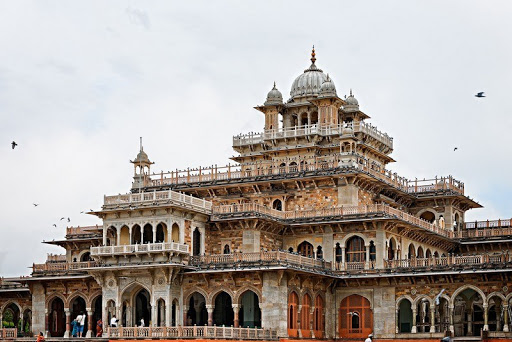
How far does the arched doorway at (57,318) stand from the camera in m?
62.0

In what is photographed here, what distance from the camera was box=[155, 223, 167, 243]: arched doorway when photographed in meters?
56.8

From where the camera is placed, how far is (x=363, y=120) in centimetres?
7112

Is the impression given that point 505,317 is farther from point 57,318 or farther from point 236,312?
point 57,318

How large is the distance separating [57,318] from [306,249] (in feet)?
57.2

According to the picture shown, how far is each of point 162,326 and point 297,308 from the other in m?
8.05

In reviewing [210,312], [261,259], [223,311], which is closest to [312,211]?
[261,259]

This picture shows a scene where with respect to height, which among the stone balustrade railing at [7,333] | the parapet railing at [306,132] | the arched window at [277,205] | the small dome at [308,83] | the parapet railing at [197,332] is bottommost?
the stone balustrade railing at [7,333]

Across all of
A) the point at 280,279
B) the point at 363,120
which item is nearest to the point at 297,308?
the point at 280,279

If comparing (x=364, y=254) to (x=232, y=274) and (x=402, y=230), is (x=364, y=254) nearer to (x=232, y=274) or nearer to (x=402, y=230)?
(x=402, y=230)

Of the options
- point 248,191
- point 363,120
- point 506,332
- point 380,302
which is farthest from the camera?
point 363,120

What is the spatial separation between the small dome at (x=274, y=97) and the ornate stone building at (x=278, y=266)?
4428 mm

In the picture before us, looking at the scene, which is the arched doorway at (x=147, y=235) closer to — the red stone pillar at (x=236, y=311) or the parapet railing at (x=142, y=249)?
the parapet railing at (x=142, y=249)

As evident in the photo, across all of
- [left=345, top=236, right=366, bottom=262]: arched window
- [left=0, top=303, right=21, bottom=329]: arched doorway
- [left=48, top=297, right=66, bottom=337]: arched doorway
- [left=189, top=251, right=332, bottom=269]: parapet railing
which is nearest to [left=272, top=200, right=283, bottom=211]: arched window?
[left=345, top=236, right=366, bottom=262]: arched window

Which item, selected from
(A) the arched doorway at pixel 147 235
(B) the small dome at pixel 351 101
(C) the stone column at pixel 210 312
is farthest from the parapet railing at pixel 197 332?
(B) the small dome at pixel 351 101
